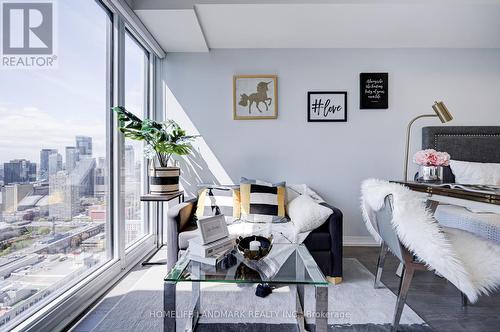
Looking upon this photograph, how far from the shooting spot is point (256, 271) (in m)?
1.22

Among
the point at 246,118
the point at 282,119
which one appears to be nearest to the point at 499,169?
the point at 282,119

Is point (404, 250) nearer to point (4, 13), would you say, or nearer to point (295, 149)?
point (295, 149)

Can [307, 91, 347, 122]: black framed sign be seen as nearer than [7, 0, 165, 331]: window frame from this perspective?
No

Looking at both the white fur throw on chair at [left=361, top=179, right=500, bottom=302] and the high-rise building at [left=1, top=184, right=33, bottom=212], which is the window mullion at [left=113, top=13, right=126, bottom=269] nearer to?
the high-rise building at [left=1, top=184, right=33, bottom=212]

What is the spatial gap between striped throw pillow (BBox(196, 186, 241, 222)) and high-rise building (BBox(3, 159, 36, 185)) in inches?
50.6

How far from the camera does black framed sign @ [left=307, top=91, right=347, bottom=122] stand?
2906 mm

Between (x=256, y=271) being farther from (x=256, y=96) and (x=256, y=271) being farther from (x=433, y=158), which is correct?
(x=256, y=96)

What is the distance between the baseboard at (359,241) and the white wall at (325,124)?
0.20 ft

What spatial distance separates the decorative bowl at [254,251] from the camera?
1301 mm

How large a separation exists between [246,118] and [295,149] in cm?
70

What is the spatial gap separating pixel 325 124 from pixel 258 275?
2.20m

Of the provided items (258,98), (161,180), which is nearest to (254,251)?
(161,180)

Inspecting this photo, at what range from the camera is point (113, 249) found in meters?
A: 2.16

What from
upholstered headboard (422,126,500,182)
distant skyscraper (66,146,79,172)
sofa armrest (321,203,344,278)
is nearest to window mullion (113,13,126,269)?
distant skyscraper (66,146,79,172)
